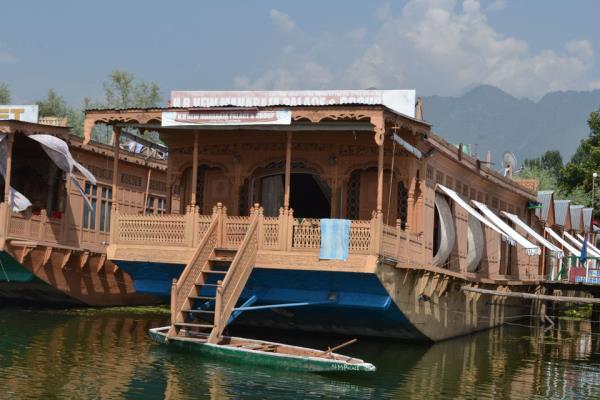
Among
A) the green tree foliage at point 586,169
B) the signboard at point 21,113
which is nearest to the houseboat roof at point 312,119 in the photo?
the signboard at point 21,113

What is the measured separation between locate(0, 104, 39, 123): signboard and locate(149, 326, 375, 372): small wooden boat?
31.3ft

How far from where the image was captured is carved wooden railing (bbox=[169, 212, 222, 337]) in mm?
17906

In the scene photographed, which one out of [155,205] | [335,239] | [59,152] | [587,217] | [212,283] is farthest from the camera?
[587,217]

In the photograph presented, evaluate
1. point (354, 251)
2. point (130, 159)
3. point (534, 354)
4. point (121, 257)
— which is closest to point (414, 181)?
point (354, 251)

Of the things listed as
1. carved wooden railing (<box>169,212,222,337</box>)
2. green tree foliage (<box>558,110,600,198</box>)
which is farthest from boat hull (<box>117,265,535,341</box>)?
green tree foliage (<box>558,110,600,198</box>)

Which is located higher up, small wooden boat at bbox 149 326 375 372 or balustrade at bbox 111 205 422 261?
balustrade at bbox 111 205 422 261

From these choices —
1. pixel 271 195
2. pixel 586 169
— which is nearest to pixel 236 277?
pixel 271 195

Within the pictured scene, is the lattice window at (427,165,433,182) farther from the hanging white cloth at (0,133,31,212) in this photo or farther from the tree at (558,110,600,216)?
the tree at (558,110,600,216)

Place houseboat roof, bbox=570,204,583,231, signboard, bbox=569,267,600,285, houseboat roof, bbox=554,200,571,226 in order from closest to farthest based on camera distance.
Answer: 1. signboard, bbox=569,267,600,285
2. houseboat roof, bbox=554,200,571,226
3. houseboat roof, bbox=570,204,583,231

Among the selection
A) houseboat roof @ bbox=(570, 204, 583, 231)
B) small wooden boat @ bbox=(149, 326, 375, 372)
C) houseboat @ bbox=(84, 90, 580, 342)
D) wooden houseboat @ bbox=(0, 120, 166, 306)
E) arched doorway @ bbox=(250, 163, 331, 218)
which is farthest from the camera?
houseboat roof @ bbox=(570, 204, 583, 231)

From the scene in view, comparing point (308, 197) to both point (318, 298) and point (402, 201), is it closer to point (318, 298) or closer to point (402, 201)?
point (402, 201)

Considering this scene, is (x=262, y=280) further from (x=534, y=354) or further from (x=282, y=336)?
(x=534, y=354)

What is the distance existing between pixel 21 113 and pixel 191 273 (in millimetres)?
8880

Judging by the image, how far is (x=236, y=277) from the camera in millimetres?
18375
